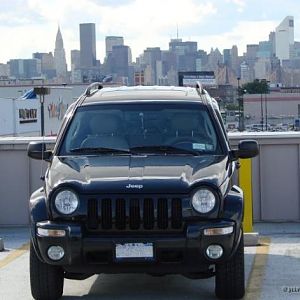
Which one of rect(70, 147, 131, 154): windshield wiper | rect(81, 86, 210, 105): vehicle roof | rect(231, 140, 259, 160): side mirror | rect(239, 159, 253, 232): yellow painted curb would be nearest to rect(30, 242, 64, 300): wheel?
rect(70, 147, 131, 154): windshield wiper

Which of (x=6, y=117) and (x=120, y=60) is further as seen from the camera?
(x=120, y=60)

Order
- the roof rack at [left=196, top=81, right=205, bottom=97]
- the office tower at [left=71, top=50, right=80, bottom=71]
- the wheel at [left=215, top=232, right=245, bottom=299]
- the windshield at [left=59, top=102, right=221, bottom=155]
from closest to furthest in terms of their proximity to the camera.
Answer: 1. the wheel at [left=215, top=232, right=245, bottom=299]
2. the windshield at [left=59, top=102, right=221, bottom=155]
3. the roof rack at [left=196, top=81, right=205, bottom=97]
4. the office tower at [left=71, top=50, right=80, bottom=71]

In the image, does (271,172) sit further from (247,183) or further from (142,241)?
A: (142,241)

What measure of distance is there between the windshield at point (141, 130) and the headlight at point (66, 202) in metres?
0.93

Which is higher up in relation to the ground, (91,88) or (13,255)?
(91,88)

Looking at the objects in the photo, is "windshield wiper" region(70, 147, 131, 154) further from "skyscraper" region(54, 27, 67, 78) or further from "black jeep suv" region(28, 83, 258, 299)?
"skyscraper" region(54, 27, 67, 78)

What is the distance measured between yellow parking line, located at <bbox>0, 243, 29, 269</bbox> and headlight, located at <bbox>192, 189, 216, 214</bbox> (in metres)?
3.26

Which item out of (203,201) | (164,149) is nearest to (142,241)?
(203,201)

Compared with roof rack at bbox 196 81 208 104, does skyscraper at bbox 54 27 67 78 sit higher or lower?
higher

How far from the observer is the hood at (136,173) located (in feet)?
20.1

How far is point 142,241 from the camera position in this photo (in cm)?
603

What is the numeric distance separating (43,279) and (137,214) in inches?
43.7

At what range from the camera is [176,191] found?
20.0 ft

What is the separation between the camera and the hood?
6.14m
